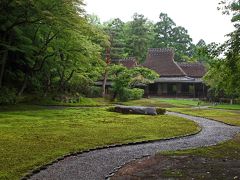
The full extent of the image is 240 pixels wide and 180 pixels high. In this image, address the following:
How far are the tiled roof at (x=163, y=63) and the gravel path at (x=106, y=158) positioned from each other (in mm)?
38709

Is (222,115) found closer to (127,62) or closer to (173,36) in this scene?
(127,62)

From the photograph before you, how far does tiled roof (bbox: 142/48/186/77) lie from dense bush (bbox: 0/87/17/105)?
31184 mm

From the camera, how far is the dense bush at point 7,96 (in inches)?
1105

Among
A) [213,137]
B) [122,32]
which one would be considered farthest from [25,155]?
[122,32]

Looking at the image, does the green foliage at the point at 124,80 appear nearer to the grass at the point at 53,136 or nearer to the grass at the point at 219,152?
the grass at the point at 53,136

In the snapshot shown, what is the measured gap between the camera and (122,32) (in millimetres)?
70312

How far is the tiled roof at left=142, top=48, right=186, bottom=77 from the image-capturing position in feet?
186

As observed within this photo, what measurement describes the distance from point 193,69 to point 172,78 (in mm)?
5548

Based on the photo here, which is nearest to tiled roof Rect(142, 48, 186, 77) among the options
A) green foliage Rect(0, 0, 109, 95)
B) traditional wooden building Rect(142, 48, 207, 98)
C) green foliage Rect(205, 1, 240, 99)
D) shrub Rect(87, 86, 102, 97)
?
traditional wooden building Rect(142, 48, 207, 98)

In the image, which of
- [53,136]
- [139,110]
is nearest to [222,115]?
[139,110]

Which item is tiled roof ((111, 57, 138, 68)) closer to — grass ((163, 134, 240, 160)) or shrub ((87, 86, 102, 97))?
shrub ((87, 86, 102, 97))

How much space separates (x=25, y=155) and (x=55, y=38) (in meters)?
19.7

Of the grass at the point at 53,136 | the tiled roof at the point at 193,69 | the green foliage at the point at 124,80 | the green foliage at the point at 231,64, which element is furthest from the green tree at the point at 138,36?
the green foliage at the point at 231,64

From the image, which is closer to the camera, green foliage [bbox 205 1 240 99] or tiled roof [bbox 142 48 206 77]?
green foliage [bbox 205 1 240 99]
